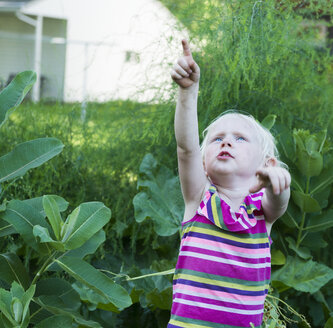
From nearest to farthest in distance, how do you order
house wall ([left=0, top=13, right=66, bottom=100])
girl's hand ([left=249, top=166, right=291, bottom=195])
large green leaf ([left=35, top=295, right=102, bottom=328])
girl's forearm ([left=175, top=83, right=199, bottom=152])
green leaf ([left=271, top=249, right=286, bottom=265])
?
girl's hand ([left=249, top=166, right=291, bottom=195]), girl's forearm ([left=175, top=83, right=199, bottom=152]), large green leaf ([left=35, top=295, right=102, bottom=328]), green leaf ([left=271, top=249, right=286, bottom=265]), house wall ([left=0, top=13, right=66, bottom=100])

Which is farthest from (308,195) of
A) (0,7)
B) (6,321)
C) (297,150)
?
(0,7)

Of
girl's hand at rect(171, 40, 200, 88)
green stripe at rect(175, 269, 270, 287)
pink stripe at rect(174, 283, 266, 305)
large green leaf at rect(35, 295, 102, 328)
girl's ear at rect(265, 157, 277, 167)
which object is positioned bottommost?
large green leaf at rect(35, 295, 102, 328)

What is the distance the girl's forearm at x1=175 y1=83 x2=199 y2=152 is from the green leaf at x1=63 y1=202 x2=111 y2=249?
35cm

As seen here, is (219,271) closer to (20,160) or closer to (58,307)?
(58,307)

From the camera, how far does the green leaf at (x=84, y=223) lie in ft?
5.07

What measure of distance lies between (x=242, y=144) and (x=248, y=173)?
8cm

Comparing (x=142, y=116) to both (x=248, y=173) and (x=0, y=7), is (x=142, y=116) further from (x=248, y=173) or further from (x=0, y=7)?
(x=0, y=7)

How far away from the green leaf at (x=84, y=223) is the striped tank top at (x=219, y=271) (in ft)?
0.85

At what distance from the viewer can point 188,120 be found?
1.42m

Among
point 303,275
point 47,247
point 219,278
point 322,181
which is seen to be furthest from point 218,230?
point 322,181

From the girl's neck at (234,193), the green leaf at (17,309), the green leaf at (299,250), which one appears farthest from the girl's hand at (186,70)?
the green leaf at (299,250)

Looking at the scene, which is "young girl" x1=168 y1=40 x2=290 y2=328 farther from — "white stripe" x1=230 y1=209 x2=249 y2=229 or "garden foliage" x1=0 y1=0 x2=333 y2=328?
"garden foliage" x1=0 y1=0 x2=333 y2=328

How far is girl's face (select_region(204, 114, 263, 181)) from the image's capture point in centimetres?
151

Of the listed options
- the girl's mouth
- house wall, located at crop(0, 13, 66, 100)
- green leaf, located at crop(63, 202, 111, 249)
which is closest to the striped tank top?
the girl's mouth
